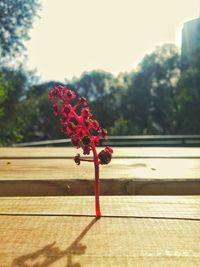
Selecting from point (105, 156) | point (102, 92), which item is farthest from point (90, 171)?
point (102, 92)

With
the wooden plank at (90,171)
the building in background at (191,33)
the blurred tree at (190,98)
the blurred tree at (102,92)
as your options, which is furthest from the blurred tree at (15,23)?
the building in background at (191,33)

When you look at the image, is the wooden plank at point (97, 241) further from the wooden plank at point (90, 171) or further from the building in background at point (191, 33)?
the building in background at point (191, 33)

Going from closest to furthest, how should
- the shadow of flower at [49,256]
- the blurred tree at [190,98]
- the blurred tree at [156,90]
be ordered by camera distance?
the shadow of flower at [49,256] < the blurred tree at [190,98] < the blurred tree at [156,90]

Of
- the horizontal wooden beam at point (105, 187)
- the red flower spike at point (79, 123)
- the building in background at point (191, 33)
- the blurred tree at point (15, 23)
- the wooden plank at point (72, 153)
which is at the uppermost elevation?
the building in background at point (191, 33)

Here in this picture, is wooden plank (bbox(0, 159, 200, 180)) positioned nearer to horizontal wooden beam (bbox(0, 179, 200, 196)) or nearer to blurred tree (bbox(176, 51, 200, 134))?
horizontal wooden beam (bbox(0, 179, 200, 196))

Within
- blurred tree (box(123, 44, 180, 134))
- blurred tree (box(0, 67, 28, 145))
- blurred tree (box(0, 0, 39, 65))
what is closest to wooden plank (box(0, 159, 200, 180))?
blurred tree (box(0, 67, 28, 145))

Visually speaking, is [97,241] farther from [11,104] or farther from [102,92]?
[102,92]

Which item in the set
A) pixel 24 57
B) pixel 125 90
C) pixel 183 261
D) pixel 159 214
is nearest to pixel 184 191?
pixel 159 214
